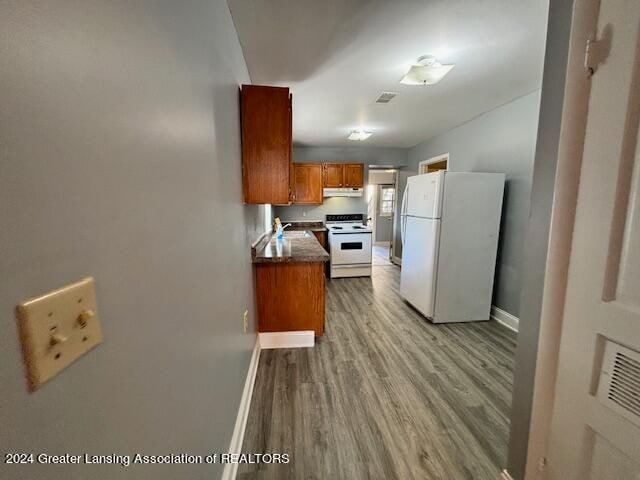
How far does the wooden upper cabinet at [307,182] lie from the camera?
16.1 ft

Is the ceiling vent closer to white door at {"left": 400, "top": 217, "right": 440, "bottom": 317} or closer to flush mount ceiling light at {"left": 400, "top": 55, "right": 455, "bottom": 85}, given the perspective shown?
flush mount ceiling light at {"left": 400, "top": 55, "right": 455, "bottom": 85}

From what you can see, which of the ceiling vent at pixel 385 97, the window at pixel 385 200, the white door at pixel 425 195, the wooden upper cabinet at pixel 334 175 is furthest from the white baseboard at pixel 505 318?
the window at pixel 385 200

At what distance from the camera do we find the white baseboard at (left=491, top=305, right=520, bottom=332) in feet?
9.02

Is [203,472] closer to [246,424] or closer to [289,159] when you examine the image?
[246,424]

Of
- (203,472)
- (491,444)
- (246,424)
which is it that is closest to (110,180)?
(203,472)

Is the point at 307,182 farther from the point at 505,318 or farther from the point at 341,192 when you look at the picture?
the point at 505,318

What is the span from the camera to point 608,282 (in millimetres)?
749

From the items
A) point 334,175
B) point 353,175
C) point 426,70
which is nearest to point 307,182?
point 334,175

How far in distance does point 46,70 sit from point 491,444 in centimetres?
227

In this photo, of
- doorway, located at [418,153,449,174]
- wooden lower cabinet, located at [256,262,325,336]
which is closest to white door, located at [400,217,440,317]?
wooden lower cabinet, located at [256,262,325,336]

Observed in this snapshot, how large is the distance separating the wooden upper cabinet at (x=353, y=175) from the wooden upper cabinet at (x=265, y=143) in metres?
3.36

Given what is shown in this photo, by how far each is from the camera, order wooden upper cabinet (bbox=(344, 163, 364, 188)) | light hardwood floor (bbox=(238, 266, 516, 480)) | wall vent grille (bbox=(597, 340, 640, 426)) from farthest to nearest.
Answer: wooden upper cabinet (bbox=(344, 163, 364, 188))
light hardwood floor (bbox=(238, 266, 516, 480))
wall vent grille (bbox=(597, 340, 640, 426))

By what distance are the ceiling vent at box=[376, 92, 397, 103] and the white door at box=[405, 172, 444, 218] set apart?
0.92m

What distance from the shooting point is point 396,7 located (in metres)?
1.44
